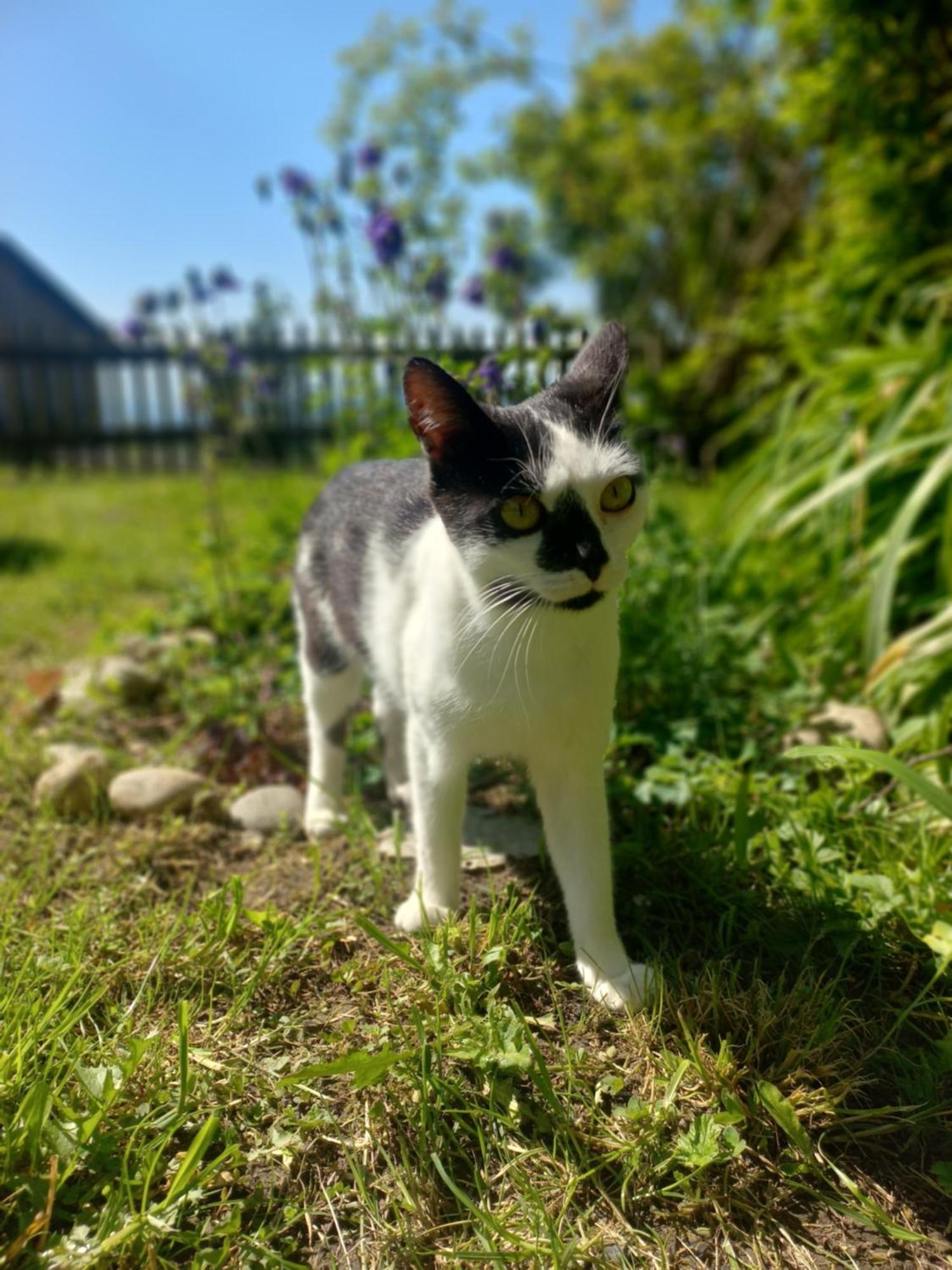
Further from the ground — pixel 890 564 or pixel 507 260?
pixel 507 260

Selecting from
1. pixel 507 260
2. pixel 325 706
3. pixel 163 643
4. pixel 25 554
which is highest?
pixel 507 260

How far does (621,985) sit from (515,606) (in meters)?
0.72

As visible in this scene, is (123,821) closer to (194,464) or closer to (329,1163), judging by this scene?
(329,1163)

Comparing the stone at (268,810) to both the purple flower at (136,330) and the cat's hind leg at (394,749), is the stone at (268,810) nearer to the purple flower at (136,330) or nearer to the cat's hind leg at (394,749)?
the cat's hind leg at (394,749)

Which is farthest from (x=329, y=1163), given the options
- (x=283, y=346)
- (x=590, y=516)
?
(x=283, y=346)

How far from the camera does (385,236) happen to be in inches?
120

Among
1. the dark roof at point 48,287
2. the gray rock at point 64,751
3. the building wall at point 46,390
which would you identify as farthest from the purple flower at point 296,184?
the dark roof at point 48,287

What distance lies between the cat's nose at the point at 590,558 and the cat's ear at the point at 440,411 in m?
0.25

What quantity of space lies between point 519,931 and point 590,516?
0.81 metres

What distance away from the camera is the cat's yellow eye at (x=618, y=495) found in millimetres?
1354

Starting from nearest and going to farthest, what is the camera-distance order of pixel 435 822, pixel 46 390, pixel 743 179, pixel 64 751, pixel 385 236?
pixel 435 822 < pixel 64 751 < pixel 385 236 < pixel 743 179 < pixel 46 390

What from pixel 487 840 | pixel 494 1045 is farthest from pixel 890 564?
pixel 494 1045

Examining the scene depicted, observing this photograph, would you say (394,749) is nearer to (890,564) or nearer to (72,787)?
(72,787)

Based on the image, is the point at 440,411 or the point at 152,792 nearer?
the point at 440,411
